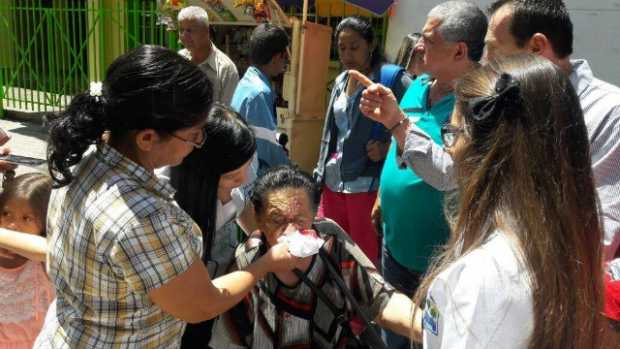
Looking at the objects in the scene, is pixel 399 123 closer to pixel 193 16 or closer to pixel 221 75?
pixel 221 75

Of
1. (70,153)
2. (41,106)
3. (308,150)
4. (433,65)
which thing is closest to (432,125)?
(433,65)

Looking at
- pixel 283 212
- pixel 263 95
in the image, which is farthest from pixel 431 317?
pixel 263 95

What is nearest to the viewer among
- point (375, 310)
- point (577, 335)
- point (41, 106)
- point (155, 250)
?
point (577, 335)

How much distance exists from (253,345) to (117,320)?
0.62 m

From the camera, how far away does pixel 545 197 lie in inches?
39.6

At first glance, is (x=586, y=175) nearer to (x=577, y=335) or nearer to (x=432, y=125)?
(x=577, y=335)

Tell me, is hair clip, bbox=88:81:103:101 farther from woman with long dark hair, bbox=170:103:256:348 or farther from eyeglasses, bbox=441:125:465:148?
eyeglasses, bbox=441:125:465:148

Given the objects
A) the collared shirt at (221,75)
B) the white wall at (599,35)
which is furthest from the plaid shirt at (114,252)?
the white wall at (599,35)

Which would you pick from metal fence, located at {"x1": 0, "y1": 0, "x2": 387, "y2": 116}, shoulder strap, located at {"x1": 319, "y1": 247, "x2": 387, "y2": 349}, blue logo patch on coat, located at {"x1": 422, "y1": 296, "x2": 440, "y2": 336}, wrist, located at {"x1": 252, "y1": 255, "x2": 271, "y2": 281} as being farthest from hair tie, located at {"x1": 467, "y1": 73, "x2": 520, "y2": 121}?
metal fence, located at {"x1": 0, "y1": 0, "x2": 387, "y2": 116}

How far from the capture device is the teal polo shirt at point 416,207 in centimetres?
234

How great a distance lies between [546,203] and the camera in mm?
1007

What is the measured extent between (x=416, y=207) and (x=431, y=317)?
132 cm

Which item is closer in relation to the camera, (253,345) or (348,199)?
(253,345)

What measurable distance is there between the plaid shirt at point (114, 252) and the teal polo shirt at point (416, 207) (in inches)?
47.3
